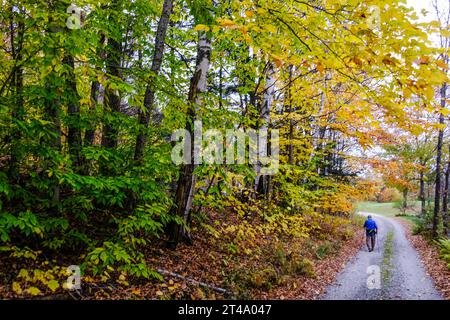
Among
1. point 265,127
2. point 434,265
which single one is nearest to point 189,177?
point 265,127

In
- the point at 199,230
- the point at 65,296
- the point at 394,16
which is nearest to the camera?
the point at 394,16

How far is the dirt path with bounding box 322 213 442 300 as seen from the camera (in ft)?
28.2

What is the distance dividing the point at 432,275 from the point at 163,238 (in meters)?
9.92

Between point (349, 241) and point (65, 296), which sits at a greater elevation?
point (65, 296)

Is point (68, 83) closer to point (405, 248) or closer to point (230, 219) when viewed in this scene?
point (230, 219)

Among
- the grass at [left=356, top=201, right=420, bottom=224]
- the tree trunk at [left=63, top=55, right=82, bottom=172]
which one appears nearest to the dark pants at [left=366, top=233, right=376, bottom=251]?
the tree trunk at [left=63, top=55, right=82, bottom=172]

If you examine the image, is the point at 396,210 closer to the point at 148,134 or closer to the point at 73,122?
the point at 148,134

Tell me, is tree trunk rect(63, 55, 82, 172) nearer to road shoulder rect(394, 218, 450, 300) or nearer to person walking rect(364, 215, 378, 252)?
road shoulder rect(394, 218, 450, 300)

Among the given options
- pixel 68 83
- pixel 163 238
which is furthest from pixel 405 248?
pixel 68 83

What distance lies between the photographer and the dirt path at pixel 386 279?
28.2 feet

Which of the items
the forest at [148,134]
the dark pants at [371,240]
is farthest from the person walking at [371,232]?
the forest at [148,134]

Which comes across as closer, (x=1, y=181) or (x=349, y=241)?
(x=1, y=181)

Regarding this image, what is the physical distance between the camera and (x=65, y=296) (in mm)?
4879

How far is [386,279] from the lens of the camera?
10.4m
